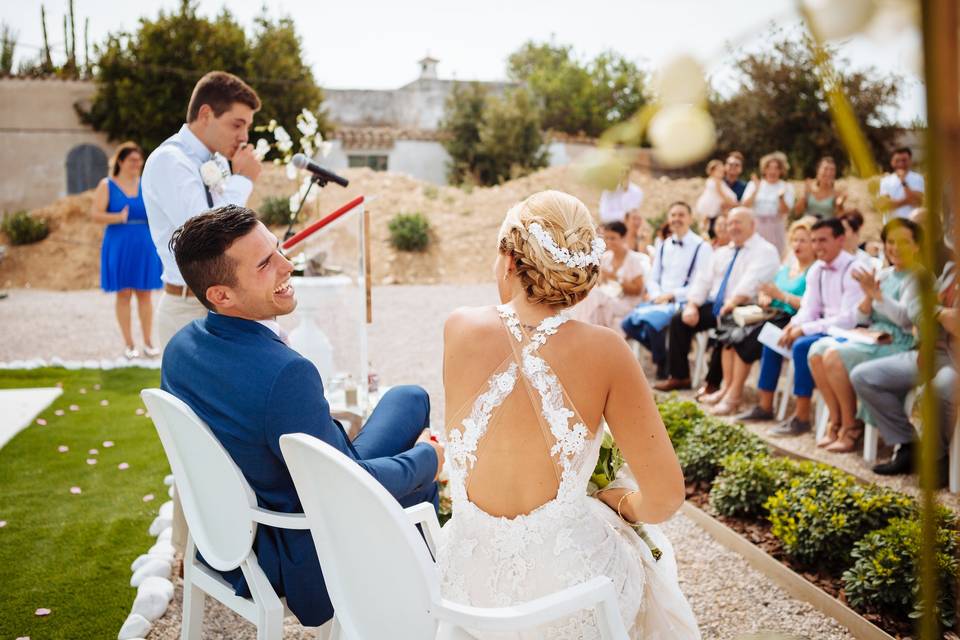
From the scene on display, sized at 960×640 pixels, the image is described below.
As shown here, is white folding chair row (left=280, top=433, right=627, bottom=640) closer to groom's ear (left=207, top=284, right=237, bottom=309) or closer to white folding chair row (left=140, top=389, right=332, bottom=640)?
white folding chair row (left=140, top=389, right=332, bottom=640)

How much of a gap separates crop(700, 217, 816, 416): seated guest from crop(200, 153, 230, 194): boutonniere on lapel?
432cm

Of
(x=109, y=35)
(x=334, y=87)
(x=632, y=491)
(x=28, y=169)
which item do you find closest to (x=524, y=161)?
(x=334, y=87)

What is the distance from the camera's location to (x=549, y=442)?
6.93 feet

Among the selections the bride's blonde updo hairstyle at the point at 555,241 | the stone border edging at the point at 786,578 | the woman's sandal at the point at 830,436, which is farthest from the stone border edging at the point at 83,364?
the bride's blonde updo hairstyle at the point at 555,241

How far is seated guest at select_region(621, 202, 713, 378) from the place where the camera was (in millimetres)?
7426

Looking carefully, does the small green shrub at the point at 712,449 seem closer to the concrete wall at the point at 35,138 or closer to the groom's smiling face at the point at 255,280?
the groom's smiling face at the point at 255,280

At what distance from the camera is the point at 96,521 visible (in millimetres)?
A: 4023

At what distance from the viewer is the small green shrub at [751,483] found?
3994 millimetres

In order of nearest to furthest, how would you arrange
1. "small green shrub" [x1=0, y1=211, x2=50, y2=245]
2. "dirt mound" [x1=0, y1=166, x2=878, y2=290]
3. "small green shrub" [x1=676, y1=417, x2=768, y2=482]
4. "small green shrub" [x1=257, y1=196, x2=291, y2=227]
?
"small green shrub" [x1=676, y1=417, x2=768, y2=482] → "dirt mound" [x1=0, y1=166, x2=878, y2=290] → "small green shrub" [x1=0, y1=211, x2=50, y2=245] → "small green shrub" [x1=257, y1=196, x2=291, y2=227]

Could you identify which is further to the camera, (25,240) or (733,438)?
(25,240)

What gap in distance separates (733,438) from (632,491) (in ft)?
8.41

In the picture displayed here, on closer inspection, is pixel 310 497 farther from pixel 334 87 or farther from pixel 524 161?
pixel 334 87

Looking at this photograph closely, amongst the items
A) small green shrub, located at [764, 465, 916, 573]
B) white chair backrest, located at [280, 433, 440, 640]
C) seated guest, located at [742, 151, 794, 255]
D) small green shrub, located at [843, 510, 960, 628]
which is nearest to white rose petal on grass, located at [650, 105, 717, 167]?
white chair backrest, located at [280, 433, 440, 640]

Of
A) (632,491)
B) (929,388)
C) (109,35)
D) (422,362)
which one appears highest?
(109,35)
